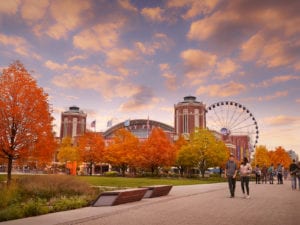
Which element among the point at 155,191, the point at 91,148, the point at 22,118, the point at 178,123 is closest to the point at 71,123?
the point at 178,123

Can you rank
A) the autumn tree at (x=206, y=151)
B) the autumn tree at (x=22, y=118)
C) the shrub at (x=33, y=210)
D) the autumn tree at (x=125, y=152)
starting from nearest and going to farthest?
1. the shrub at (x=33, y=210)
2. the autumn tree at (x=22, y=118)
3. the autumn tree at (x=206, y=151)
4. the autumn tree at (x=125, y=152)

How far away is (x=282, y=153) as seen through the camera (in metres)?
101

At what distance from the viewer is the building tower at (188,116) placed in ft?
431

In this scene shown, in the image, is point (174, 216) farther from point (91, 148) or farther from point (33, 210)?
point (91, 148)

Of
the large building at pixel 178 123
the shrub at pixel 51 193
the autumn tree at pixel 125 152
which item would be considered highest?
the large building at pixel 178 123

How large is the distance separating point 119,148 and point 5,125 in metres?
36.7

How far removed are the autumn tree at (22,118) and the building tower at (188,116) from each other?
357 feet

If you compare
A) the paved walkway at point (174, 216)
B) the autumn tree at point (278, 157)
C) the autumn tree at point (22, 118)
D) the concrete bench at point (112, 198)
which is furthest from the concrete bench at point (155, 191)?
the autumn tree at point (278, 157)

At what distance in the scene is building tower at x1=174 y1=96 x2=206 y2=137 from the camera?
5177 inches

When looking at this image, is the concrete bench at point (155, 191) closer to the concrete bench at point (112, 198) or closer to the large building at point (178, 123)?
the concrete bench at point (112, 198)

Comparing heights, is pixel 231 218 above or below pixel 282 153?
below

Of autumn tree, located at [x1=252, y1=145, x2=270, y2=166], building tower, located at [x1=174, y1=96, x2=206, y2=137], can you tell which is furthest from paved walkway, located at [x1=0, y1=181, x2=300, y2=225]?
building tower, located at [x1=174, y1=96, x2=206, y2=137]

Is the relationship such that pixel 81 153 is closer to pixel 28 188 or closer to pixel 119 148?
pixel 119 148

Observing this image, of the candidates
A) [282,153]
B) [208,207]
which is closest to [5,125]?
[208,207]
